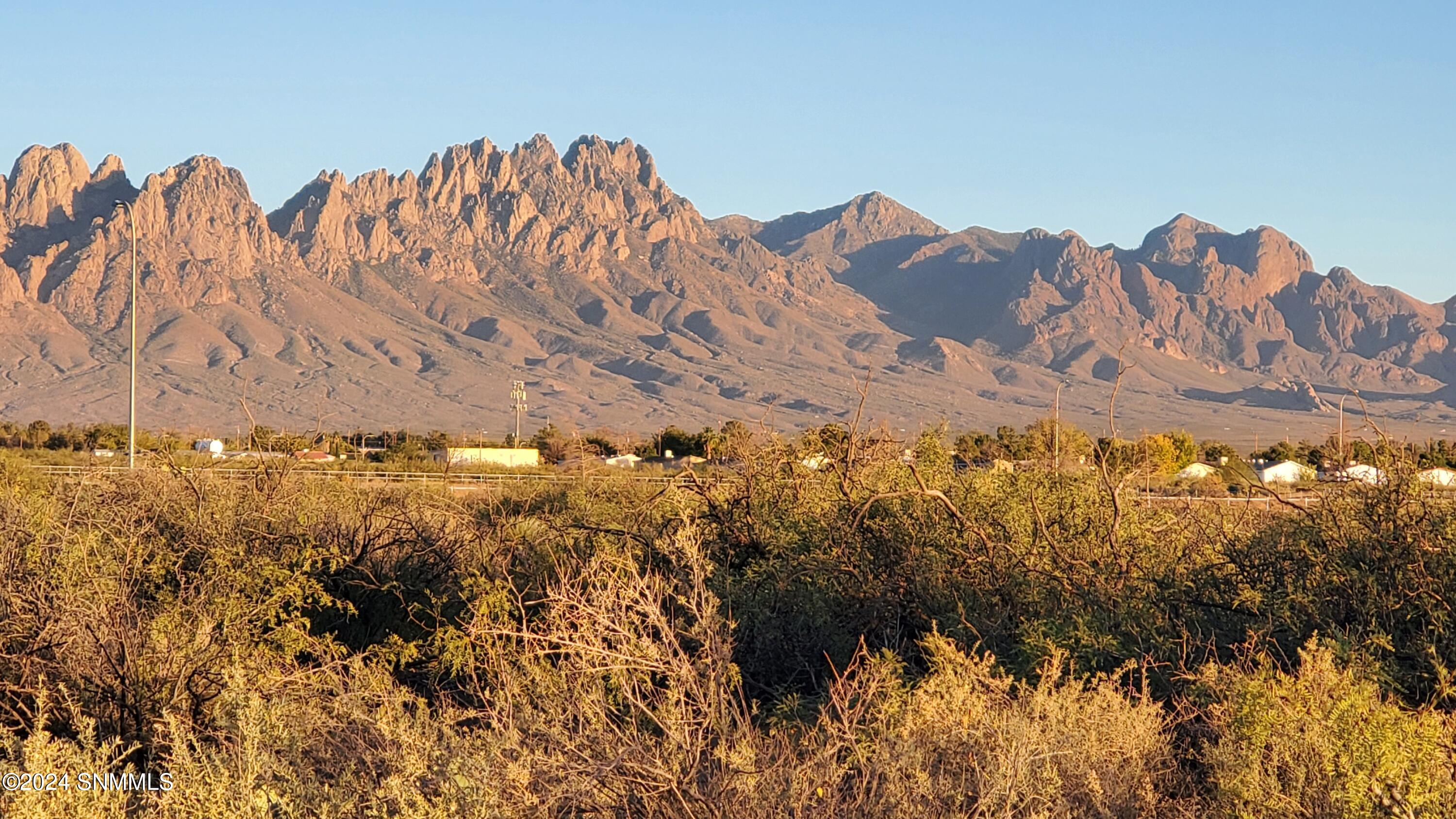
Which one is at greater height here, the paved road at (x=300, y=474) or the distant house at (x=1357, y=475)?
the distant house at (x=1357, y=475)

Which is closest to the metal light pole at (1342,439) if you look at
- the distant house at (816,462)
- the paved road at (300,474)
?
the distant house at (816,462)

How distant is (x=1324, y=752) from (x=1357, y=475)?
3.38 meters

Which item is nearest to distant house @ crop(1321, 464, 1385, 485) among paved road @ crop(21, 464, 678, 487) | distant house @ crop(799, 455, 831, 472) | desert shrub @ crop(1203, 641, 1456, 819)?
desert shrub @ crop(1203, 641, 1456, 819)

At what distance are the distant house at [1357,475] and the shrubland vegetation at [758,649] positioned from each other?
16cm

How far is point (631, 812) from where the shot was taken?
6961 mm

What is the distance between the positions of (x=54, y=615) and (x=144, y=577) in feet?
5.08

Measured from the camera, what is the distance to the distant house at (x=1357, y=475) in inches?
370

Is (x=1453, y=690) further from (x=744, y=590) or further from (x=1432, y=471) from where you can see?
(x=744, y=590)

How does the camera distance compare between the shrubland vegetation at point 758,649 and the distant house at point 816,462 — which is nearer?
the shrubland vegetation at point 758,649

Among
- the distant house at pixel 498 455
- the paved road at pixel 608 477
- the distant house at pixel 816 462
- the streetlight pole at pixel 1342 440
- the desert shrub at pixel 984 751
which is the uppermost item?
the streetlight pole at pixel 1342 440

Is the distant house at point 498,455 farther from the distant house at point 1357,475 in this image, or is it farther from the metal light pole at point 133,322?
the distant house at point 1357,475

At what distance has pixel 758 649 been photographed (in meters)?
10.3

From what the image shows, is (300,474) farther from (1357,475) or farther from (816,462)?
(1357,475)

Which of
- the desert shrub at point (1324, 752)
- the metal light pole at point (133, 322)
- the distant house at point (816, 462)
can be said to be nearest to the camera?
the desert shrub at point (1324, 752)
